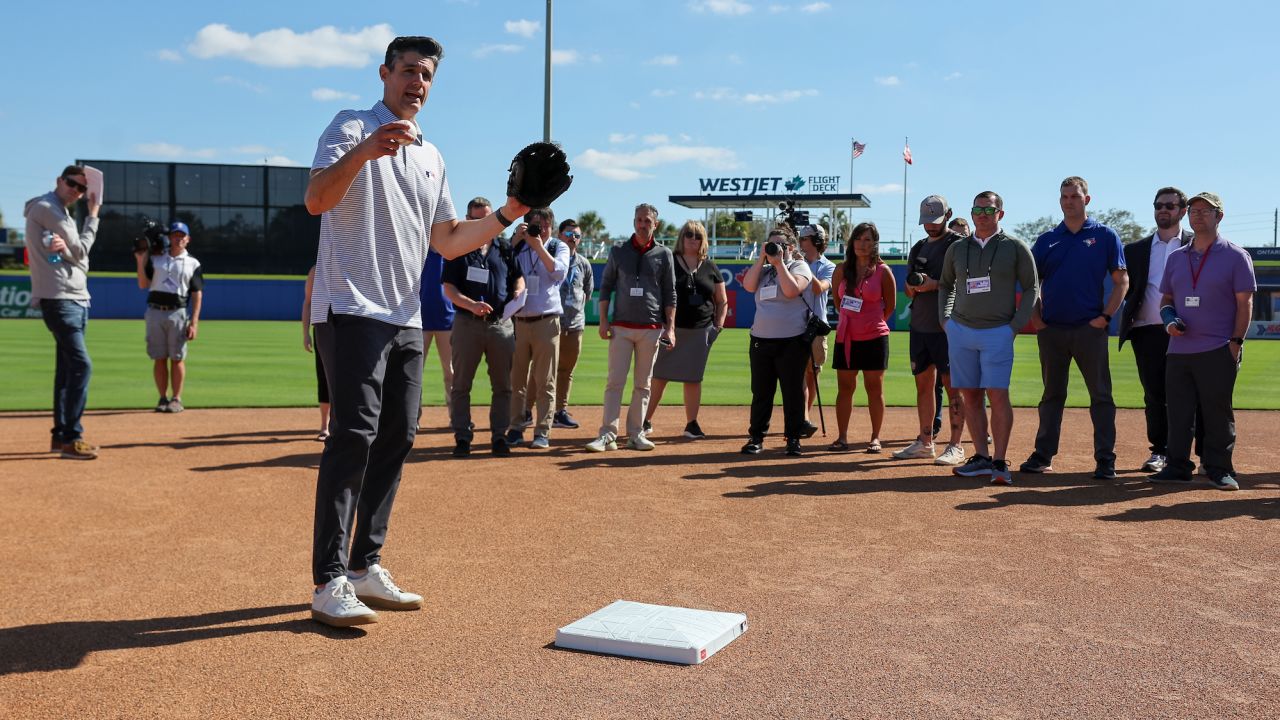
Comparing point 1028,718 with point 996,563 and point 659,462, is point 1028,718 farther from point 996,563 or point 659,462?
point 659,462

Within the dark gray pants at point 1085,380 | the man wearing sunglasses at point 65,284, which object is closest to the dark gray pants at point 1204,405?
the dark gray pants at point 1085,380

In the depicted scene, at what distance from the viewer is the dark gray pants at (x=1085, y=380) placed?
777 centimetres

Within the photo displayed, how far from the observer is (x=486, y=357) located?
8609 millimetres

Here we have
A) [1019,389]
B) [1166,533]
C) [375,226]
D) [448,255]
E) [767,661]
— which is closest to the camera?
[767,661]

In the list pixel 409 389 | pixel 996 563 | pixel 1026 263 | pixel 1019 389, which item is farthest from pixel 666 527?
pixel 1019 389

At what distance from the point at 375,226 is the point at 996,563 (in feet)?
11.1

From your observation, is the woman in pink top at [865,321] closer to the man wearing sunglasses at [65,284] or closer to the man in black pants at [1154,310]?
the man in black pants at [1154,310]

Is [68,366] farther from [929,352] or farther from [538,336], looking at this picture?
[929,352]

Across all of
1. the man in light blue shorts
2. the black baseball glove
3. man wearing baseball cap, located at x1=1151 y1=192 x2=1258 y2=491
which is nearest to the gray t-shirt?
the man in light blue shorts

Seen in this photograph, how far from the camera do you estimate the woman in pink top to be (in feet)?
29.7

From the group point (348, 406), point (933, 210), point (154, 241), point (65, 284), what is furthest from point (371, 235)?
point (154, 241)

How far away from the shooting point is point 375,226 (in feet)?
13.1

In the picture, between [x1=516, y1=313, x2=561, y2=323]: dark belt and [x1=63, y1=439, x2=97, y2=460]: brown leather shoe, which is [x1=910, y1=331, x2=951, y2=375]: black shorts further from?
[x1=63, y1=439, x2=97, y2=460]: brown leather shoe

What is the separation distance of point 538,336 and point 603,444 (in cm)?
113
